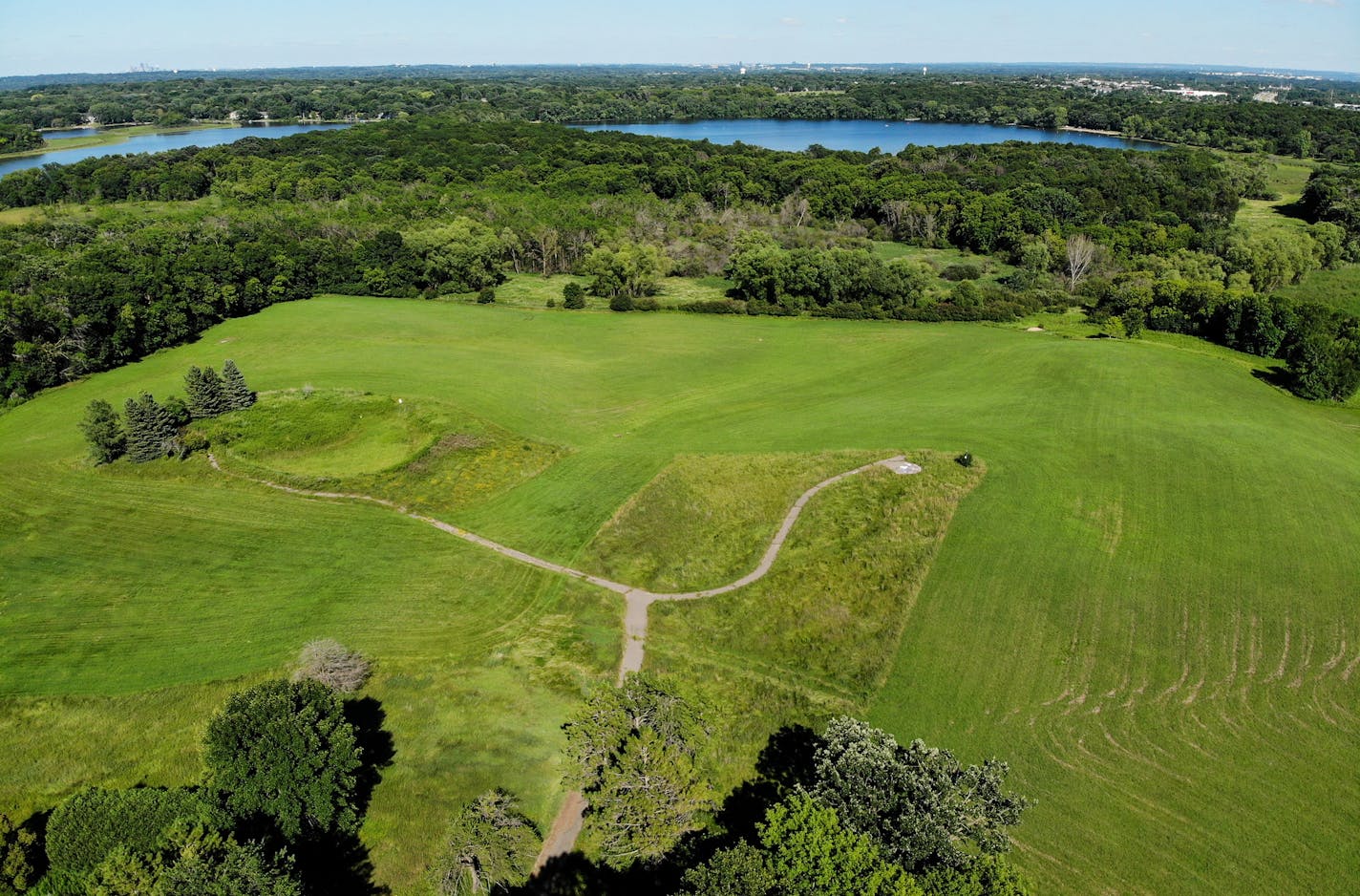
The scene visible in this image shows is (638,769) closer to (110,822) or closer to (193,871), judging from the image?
(193,871)

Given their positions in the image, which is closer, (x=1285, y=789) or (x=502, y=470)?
(x=1285, y=789)

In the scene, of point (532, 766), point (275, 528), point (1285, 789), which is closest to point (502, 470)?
point (275, 528)

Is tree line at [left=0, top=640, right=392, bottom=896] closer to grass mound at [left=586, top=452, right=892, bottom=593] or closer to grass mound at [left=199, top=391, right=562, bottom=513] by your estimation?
grass mound at [left=586, top=452, right=892, bottom=593]

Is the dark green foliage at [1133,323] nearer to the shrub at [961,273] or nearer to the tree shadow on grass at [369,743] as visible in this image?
the shrub at [961,273]

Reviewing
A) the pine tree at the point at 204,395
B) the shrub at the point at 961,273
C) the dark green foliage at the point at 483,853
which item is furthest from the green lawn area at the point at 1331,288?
the pine tree at the point at 204,395

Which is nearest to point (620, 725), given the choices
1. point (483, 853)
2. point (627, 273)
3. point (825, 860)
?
point (483, 853)

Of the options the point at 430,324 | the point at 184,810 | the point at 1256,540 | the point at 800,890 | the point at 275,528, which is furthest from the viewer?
the point at 430,324

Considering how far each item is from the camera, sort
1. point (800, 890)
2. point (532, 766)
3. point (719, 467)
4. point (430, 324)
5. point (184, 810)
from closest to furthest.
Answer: point (800, 890)
point (184, 810)
point (532, 766)
point (719, 467)
point (430, 324)

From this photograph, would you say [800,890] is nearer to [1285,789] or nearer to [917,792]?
[917,792]
